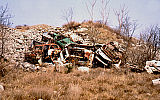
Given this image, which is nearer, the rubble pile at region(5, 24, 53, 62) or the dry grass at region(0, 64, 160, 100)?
the dry grass at region(0, 64, 160, 100)

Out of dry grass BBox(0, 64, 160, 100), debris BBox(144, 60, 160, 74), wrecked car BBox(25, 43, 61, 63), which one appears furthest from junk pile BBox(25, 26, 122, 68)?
dry grass BBox(0, 64, 160, 100)

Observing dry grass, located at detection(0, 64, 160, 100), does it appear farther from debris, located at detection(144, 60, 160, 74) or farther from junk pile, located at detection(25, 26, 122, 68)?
junk pile, located at detection(25, 26, 122, 68)

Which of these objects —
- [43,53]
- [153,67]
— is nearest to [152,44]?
[153,67]

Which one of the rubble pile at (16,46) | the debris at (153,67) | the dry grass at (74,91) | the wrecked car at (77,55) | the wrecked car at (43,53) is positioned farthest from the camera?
the rubble pile at (16,46)

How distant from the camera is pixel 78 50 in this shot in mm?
8023

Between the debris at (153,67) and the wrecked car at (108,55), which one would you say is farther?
the wrecked car at (108,55)

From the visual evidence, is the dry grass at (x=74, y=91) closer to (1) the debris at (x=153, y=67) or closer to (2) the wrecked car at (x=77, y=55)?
(1) the debris at (x=153, y=67)

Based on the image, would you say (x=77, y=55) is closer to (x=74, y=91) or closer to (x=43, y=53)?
(x=43, y=53)

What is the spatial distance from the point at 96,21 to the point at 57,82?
769 inches

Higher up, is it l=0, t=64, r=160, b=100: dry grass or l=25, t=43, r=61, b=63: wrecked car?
l=25, t=43, r=61, b=63: wrecked car

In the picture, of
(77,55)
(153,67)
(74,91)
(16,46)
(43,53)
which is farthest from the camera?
(16,46)

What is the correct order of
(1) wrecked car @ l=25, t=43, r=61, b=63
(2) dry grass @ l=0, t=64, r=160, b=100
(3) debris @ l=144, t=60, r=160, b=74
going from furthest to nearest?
(1) wrecked car @ l=25, t=43, r=61, b=63
(3) debris @ l=144, t=60, r=160, b=74
(2) dry grass @ l=0, t=64, r=160, b=100

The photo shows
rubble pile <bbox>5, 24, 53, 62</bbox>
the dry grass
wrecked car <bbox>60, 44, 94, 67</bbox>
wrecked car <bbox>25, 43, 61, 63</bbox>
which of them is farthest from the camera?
rubble pile <bbox>5, 24, 53, 62</bbox>

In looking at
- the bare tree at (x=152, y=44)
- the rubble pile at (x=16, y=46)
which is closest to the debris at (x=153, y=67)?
the bare tree at (x=152, y=44)
